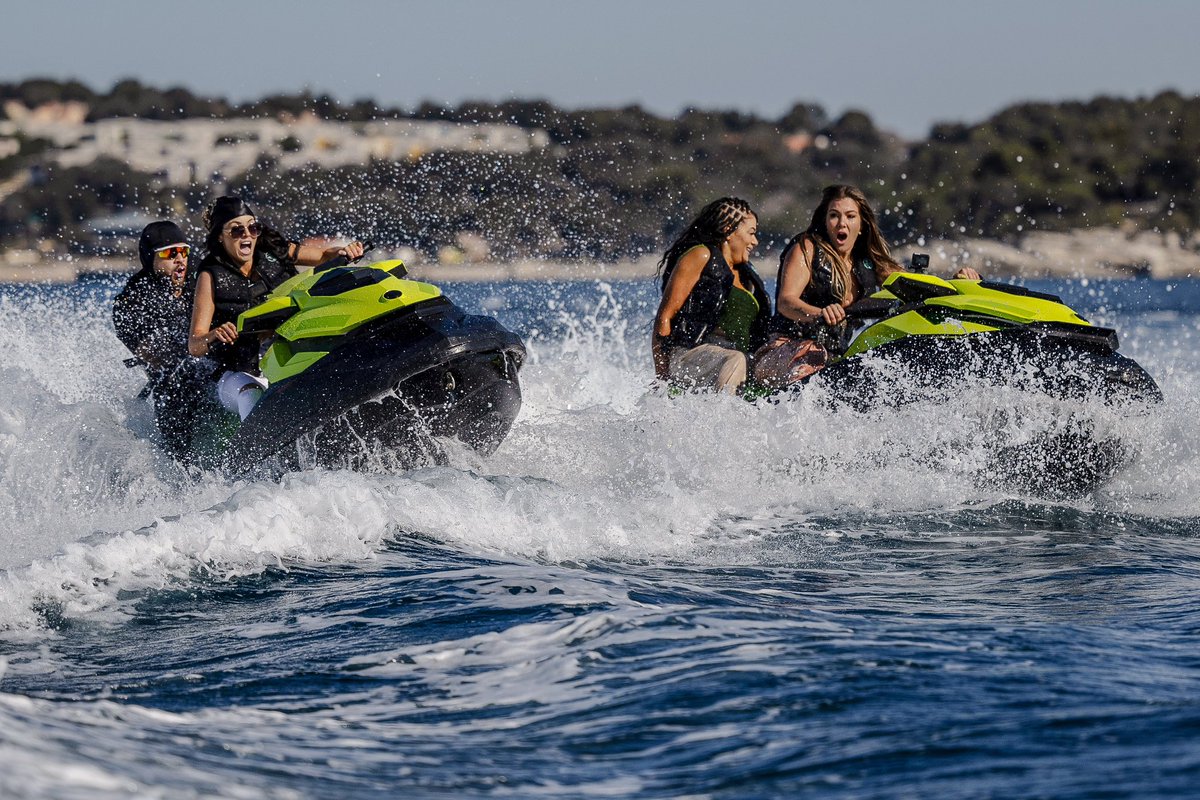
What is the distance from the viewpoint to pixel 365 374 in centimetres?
549

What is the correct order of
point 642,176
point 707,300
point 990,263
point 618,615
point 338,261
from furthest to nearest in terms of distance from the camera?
point 990,263 < point 642,176 < point 707,300 < point 338,261 < point 618,615

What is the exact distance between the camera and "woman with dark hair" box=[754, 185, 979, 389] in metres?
6.29

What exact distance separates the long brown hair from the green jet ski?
148 centimetres

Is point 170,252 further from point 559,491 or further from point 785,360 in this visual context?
point 785,360

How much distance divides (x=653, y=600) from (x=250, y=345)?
268 centimetres

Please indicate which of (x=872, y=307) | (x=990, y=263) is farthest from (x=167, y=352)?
(x=990, y=263)

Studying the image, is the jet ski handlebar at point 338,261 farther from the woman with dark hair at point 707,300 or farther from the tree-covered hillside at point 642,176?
the tree-covered hillside at point 642,176

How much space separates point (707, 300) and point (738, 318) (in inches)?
7.2

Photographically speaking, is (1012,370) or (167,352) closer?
(1012,370)

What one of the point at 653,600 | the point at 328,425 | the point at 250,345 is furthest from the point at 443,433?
the point at 653,600

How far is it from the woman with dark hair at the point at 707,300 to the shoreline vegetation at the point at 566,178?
24487 mm

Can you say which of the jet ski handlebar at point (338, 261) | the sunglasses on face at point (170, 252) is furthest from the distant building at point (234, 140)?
the jet ski handlebar at point (338, 261)

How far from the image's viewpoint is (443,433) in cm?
582

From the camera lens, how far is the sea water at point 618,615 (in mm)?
2830
